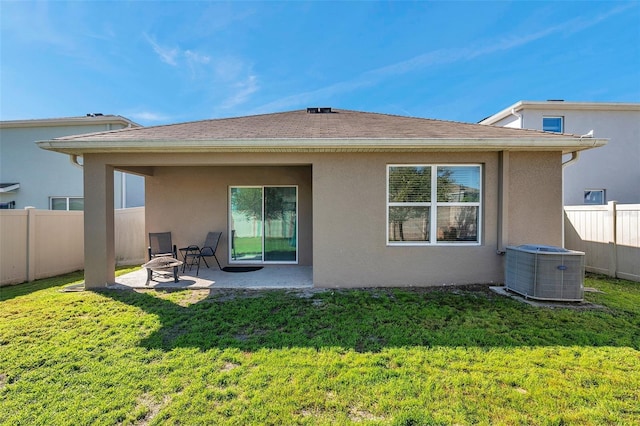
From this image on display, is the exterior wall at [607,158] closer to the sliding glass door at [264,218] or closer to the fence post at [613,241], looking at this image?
the fence post at [613,241]

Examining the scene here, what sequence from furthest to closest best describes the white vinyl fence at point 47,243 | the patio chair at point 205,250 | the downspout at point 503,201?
the patio chair at point 205,250, the white vinyl fence at point 47,243, the downspout at point 503,201

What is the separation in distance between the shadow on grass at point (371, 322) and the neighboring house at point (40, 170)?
9975 mm

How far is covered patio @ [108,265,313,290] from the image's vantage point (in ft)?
19.9

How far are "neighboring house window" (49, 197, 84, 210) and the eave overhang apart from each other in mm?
8710

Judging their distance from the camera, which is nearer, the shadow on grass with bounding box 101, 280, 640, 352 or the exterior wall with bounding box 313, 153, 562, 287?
the shadow on grass with bounding box 101, 280, 640, 352

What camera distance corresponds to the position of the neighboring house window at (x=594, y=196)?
42.4 feet

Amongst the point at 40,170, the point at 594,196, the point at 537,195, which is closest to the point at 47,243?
the point at 40,170

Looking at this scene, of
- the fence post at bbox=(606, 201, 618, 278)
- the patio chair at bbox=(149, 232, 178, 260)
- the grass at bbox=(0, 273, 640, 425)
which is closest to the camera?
the grass at bbox=(0, 273, 640, 425)

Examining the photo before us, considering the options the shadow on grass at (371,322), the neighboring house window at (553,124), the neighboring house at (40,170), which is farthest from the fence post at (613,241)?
the neighboring house at (40,170)

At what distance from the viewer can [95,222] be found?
5953 millimetres

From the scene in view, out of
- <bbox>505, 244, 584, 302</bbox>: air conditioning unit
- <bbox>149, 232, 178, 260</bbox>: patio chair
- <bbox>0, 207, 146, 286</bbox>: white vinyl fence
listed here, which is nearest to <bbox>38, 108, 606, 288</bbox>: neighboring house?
<bbox>505, 244, 584, 302</bbox>: air conditioning unit

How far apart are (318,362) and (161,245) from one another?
6.30 m

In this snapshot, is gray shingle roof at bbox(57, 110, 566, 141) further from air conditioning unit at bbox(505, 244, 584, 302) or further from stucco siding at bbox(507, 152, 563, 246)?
air conditioning unit at bbox(505, 244, 584, 302)

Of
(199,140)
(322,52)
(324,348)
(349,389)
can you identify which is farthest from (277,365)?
(322,52)
